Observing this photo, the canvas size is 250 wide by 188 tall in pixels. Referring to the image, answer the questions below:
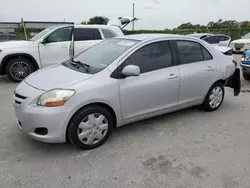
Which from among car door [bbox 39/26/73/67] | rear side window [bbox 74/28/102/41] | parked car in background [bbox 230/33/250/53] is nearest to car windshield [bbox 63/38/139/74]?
car door [bbox 39/26/73/67]

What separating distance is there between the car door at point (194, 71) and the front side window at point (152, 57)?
0.87 ft

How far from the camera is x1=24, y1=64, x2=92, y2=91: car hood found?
3.14 meters

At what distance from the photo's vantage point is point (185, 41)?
4.25 metres

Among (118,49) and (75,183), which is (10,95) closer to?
(118,49)

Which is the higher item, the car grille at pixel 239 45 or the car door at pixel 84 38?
the car door at pixel 84 38

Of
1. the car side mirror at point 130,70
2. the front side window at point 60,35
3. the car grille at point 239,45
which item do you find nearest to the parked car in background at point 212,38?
the car grille at point 239,45

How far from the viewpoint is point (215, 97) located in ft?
15.6

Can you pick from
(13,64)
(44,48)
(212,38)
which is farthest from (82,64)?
(212,38)

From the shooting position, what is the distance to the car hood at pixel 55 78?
10.3 feet

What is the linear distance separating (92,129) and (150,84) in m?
1.11

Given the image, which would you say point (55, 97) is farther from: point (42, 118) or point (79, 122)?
point (79, 122)

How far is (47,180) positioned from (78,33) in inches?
233

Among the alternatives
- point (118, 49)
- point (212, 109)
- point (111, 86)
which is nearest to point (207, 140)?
point (212, 109)

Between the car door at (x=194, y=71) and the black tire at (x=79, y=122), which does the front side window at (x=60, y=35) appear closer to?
the car door at (x=194, y=71)
